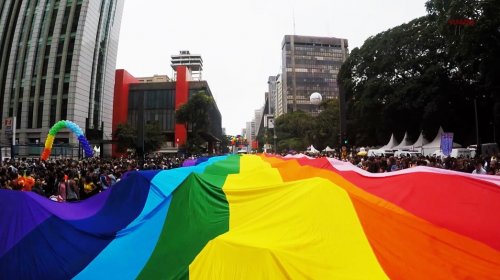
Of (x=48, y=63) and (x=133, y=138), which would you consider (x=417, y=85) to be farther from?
(x=48, y=63)

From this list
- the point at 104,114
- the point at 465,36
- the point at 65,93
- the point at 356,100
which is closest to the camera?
the point at 465,36

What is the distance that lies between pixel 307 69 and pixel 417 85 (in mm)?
90301

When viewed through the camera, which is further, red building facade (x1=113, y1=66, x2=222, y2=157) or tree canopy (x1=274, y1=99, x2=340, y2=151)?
red building facade (x1=113, y1=66, x2=222, y2=157)

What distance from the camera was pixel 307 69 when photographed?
416 feet

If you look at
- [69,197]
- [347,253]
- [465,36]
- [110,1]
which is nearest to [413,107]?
[465,36]

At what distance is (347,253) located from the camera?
13.6ft

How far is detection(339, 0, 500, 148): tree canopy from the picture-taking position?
36625 millimetres

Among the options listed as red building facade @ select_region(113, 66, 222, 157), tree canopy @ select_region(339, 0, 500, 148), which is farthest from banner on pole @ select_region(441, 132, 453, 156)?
red building facade @ select_region(113, 66, 222, 157)

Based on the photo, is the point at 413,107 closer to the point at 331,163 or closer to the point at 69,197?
the point at 331,163

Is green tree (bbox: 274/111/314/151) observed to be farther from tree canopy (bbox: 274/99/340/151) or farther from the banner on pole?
the banner on pole

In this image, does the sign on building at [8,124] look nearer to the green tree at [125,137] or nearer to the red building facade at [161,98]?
the green tree at [125,137]

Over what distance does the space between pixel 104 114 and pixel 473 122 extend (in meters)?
52.2

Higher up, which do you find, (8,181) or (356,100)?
(356,100)

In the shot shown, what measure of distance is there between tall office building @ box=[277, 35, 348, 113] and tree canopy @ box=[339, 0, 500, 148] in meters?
75.1
